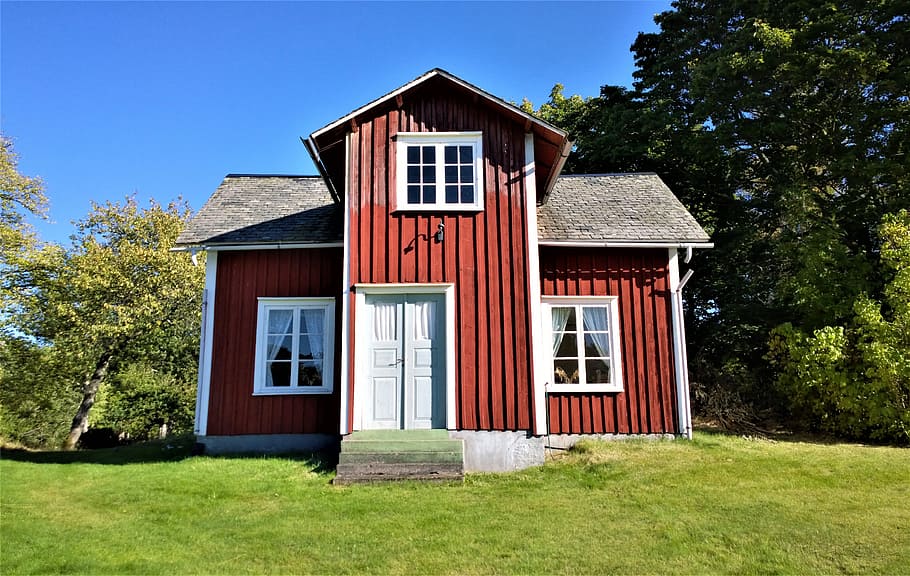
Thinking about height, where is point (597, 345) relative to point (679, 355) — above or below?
above

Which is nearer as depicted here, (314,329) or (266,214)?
(314,329)

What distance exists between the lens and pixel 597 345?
34.9ft

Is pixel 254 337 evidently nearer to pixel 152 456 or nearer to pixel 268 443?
pixel 268 443

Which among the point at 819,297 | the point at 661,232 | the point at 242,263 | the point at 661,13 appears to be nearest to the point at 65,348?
the point at 242,263

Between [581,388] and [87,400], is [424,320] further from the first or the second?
[87,400]

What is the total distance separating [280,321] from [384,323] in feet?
8.11

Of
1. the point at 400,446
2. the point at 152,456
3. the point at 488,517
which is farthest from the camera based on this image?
the point at 152,456

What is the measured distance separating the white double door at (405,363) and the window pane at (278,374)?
→ 2.12 m

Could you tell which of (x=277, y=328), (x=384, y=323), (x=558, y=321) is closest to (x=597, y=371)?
(x=558, y=321)

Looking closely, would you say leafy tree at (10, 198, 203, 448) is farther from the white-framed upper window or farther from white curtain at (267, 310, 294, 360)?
the white-framed upper window

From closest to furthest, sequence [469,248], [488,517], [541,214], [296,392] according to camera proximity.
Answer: [488,517]
[469,248]
[296,392]
[541,214]

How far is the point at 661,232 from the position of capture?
1100 cm

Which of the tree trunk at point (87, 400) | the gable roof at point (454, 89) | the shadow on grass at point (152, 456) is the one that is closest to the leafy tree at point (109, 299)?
the tree trunk at point (87, 400)

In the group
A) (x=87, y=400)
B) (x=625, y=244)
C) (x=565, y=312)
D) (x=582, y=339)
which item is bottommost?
A: (x=87, y=400)
